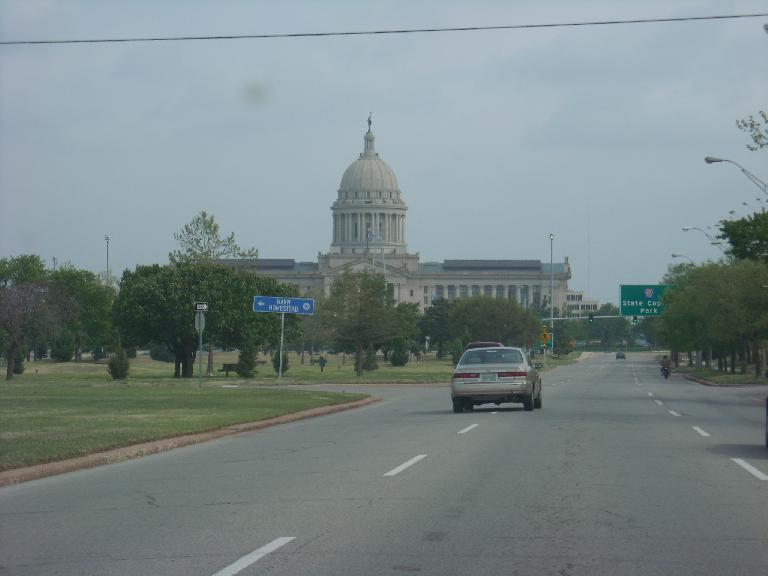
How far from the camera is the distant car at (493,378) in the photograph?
27188 millimetres

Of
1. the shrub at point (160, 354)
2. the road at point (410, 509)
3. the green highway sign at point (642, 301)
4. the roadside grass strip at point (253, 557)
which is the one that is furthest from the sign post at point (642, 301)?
the roadside grass strip at point (253, 557)

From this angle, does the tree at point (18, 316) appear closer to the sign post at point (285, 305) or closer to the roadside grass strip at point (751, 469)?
the sign post at point (285, 305)

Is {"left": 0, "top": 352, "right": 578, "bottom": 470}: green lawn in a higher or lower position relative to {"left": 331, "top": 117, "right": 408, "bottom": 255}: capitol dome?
lower

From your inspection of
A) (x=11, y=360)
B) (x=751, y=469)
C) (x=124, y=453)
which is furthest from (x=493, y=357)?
(x=11, y=360)

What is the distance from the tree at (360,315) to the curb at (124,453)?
3836 cm

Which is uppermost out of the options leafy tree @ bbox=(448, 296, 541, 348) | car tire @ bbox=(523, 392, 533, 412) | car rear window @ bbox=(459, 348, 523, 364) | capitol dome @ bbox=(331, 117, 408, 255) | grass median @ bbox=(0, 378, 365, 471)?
capitol dome @ bbox=(331, 117, 408, 255)

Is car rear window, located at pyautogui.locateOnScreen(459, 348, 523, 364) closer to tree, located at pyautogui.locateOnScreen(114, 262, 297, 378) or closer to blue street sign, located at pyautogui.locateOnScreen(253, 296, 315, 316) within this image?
blue street sign, located at pyautogui.locateOnScreen(253, 296, 315, 316)

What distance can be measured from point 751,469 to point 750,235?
76.8 ft

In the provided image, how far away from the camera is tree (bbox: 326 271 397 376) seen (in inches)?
2562

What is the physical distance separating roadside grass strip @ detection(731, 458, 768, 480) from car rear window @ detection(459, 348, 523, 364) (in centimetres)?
1166

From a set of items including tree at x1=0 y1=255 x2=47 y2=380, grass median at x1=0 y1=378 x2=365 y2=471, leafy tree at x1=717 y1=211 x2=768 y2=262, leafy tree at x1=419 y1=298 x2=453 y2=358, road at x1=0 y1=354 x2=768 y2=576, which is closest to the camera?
road at x1=0 y1=354 x2=768 y2=576

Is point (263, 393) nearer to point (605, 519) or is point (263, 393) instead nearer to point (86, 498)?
point (86, 498)

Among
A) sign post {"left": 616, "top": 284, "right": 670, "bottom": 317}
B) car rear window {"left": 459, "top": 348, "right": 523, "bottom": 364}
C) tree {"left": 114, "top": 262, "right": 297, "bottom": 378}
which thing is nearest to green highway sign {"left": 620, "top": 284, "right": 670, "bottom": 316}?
sign post {"left": 616, "top": 284, "right": 670, "bottom": 317}

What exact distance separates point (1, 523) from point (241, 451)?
24.2 ft
